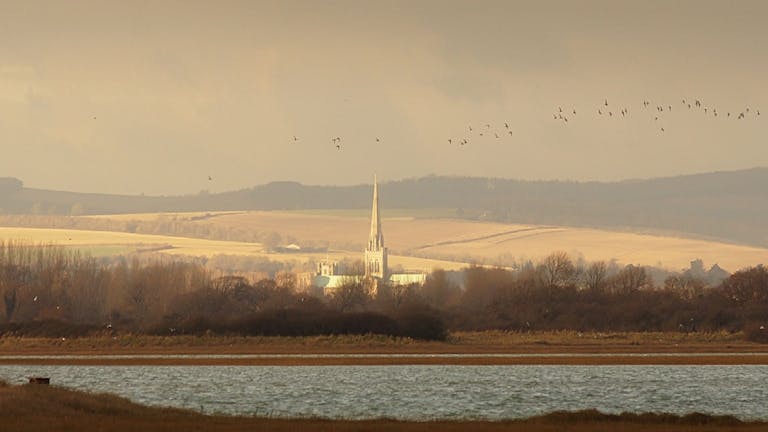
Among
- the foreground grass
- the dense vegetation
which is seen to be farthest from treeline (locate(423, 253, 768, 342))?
the foreground grass

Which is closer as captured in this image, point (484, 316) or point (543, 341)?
point (543, 341)

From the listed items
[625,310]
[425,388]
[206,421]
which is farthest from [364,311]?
[206,421]

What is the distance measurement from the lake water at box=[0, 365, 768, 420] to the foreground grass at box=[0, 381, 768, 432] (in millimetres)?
5054

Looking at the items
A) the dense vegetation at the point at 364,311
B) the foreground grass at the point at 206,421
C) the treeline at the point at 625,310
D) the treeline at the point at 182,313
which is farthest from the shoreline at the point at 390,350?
the foreground grass at the point at 206,421

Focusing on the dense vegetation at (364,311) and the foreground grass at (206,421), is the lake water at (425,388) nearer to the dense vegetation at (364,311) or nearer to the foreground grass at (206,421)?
the foreground grass at (206,421)

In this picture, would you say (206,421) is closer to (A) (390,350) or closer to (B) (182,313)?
(A) (390,350)

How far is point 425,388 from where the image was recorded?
8350 centimetres

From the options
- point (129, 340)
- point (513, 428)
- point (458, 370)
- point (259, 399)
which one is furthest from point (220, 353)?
point (513, 428)

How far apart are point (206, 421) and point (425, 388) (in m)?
28.1

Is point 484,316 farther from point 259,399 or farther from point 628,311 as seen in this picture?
point 259,399

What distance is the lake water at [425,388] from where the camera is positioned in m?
69.7

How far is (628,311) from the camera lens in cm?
15962

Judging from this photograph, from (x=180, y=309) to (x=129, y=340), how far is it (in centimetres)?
4428

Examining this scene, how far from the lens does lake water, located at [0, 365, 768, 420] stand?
229 feet
